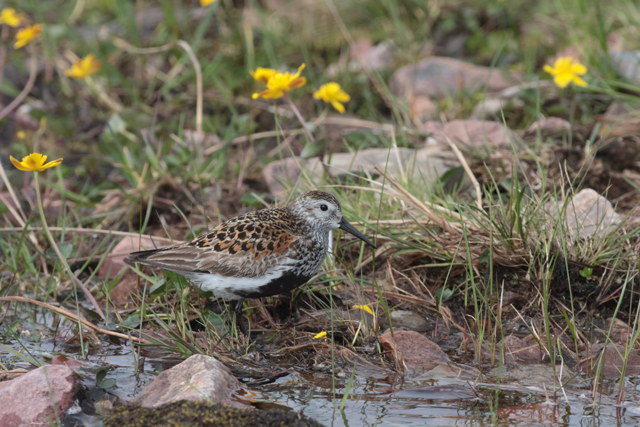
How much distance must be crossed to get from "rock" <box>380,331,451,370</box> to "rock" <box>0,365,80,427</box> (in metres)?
1.84

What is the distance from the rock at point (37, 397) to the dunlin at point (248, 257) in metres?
1.04

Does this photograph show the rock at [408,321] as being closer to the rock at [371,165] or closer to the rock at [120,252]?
the rock at [371,165]

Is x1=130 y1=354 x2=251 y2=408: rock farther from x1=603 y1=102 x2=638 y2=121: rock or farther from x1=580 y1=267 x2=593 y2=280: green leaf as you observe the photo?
x1=603 y1=102 x2=638 y2=121: rock

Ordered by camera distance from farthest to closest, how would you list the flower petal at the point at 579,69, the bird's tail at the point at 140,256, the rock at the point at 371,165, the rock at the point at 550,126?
the rock at the point at 550,126 → the flower petal at the point at 579,69 → the rock at the point at 371,165 → the bird's tail at the point at 140,256

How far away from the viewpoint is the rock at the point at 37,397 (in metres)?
3.49

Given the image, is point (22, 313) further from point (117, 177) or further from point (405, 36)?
point (405, 36)

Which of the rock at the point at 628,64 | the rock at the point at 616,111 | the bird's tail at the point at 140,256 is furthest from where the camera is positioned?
the rock at the point at 628,64

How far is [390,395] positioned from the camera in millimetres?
3869

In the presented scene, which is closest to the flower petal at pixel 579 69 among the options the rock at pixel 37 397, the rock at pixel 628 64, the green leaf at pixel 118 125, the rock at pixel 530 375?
the rock at pixel 628 64

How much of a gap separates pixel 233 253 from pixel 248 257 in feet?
0.34

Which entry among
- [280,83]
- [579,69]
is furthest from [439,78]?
[280,83]

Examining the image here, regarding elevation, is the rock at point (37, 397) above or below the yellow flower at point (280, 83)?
below

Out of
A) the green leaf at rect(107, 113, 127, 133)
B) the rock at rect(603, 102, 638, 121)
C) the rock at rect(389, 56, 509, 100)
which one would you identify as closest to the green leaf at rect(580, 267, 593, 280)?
the rock at rect(603, 102, 638, 121)

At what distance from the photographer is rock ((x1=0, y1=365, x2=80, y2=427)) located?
3492 millimetres
